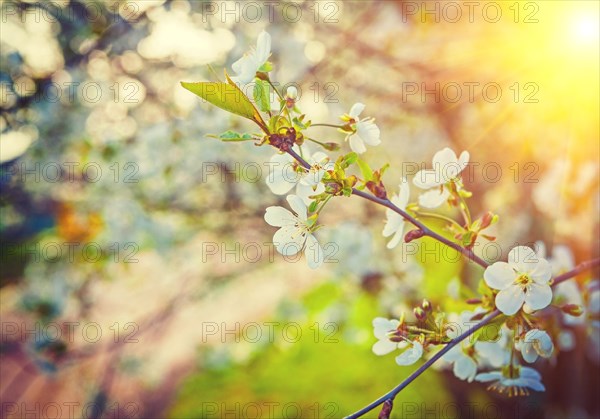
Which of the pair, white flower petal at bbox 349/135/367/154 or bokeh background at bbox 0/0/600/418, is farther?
bokeh background at bbox 0/0/600/418

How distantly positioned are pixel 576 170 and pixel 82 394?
375 centimetres

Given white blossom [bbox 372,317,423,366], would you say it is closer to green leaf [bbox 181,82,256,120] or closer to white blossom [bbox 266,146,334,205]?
white blossom [bbox 266,146,334,205]

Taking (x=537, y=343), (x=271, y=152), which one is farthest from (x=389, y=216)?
(x=271, y=152)

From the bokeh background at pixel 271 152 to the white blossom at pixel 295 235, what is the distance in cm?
120

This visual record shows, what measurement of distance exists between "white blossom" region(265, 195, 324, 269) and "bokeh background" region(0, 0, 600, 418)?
1.20 meters

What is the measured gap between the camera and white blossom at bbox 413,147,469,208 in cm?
79

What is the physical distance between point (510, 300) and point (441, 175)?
0.80ft

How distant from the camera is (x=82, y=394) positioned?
3.72 metres

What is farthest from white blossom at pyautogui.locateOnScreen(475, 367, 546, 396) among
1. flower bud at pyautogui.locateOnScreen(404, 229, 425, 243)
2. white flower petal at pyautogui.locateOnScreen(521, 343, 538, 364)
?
flower bud at pyautogui.locateOnScreen(404, 229, 425, 243)

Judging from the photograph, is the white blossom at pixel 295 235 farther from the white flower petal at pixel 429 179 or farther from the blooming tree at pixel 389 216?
the white flower petal at pixel 429 179

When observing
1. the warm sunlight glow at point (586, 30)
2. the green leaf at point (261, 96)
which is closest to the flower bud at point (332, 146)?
the green leaf at point (261, 96)

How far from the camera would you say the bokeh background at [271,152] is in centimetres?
202

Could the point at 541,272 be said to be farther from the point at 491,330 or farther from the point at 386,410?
the point at 386,410

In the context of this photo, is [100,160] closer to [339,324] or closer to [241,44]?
[241,44]
